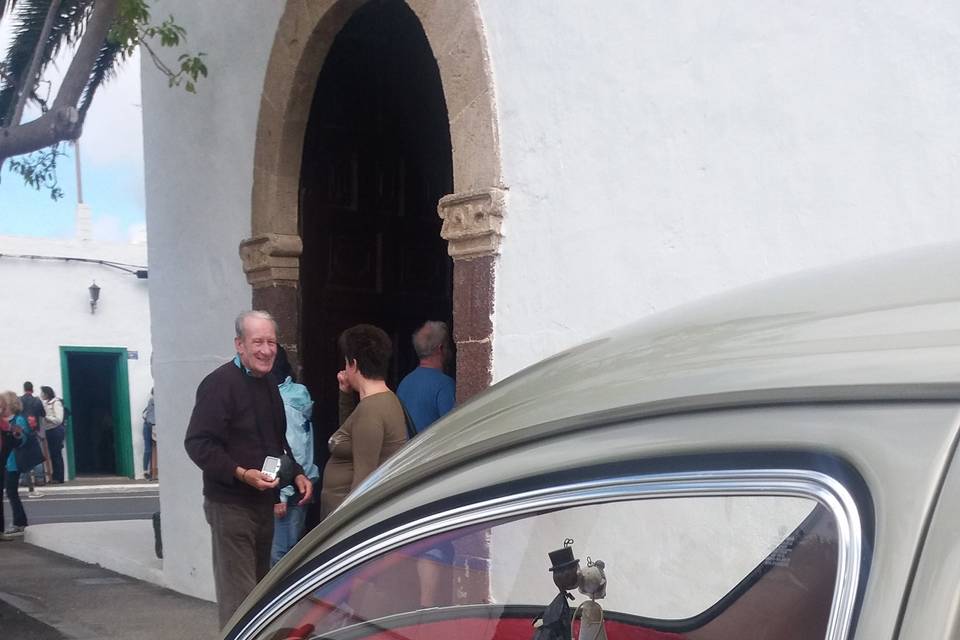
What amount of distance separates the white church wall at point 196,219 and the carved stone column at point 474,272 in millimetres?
2067

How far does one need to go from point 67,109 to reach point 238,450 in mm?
2744

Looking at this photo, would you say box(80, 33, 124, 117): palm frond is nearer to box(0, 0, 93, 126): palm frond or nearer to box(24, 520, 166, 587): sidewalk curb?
box(0, 0, 93, 126): palm frond

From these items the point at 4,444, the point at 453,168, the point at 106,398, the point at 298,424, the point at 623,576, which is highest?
the point at 106,398

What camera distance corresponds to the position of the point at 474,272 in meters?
4.64

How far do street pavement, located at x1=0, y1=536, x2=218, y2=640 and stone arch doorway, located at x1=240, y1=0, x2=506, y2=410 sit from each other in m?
1.77

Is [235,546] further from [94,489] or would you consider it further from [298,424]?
[94,489]

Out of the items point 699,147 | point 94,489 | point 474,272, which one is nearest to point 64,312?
point 94,489

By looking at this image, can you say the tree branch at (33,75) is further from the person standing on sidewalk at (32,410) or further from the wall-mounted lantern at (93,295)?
the wall-mounted lantern at (93,295)

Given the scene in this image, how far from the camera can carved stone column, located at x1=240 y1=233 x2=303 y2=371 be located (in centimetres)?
601

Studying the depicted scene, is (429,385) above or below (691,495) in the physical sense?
above

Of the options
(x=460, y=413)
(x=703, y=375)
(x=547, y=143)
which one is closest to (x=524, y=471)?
(x=703, y=375)

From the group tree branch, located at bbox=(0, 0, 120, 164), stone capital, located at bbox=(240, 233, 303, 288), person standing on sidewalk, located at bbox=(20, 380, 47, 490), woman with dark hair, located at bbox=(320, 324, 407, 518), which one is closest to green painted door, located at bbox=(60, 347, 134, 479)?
person standing on sidewalk, located at bbox=(20, 380, 47, 490)

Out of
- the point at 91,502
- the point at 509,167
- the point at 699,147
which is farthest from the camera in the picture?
the point at 91,502

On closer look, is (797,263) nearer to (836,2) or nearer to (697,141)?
(697,141)
